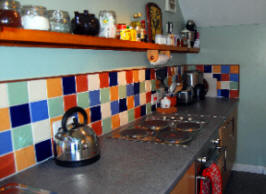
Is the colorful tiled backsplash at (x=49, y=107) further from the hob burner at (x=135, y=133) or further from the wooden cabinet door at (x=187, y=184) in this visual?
the wooden cabinet door at (x=187, y=184)

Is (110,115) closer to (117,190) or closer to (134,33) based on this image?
(134,33)

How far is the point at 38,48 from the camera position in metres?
1.25

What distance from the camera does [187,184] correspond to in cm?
124

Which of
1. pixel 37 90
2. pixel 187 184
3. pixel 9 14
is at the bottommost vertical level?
pixel 187 184

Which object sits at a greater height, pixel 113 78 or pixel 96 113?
pixel 113 78

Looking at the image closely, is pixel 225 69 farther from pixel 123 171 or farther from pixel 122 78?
pixel 123 171

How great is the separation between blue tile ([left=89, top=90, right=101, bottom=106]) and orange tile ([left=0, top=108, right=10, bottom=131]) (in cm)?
56

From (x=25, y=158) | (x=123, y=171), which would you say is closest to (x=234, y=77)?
(x=123, y=171)

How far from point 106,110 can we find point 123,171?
671 mm

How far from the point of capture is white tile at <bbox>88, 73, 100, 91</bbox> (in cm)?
159

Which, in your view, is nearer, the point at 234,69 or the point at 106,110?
the point at 106,110

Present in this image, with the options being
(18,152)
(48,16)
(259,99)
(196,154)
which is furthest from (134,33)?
(259,99)

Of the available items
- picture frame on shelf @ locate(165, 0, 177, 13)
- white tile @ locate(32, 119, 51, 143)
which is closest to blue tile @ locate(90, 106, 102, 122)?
white tile @ locate(32, 119, 51, 143)

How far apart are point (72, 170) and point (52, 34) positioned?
23.6 inches
